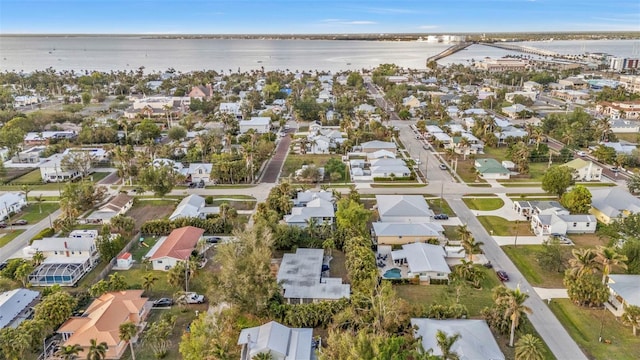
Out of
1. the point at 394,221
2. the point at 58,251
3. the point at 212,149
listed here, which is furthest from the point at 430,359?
the point at 212,149

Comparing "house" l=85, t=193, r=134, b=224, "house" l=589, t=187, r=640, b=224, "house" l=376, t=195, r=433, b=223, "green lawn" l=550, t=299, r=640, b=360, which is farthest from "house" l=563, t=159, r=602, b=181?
"house" l=85, t=193, r=134, b=224

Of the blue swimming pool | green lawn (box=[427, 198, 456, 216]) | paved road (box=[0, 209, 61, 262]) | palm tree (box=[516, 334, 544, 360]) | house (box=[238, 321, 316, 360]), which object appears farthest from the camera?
green lawn (box=[427, 198, 456, 216])

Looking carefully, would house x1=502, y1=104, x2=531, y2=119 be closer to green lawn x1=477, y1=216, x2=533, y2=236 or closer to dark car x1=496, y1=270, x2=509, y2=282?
green lawn x1=477, y1=216, x2=533, y2=236

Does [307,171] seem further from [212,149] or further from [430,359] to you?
[430,359]

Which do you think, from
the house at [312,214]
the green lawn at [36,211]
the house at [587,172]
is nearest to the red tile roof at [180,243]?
the house at [312,214]

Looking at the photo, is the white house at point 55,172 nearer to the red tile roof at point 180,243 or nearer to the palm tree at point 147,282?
the red tile roof at point 180,243

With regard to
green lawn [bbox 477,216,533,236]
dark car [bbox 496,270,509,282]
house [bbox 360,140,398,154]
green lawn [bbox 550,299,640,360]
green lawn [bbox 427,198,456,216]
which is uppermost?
house [bbox 360,140,398,154]

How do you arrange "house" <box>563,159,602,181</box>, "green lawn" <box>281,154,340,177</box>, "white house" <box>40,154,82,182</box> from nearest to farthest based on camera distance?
"house" <box>563,159,602,181</box> < "white house" <box>40,154,82,182</box> < "green lawn" <box>281,154,340,177</box>
